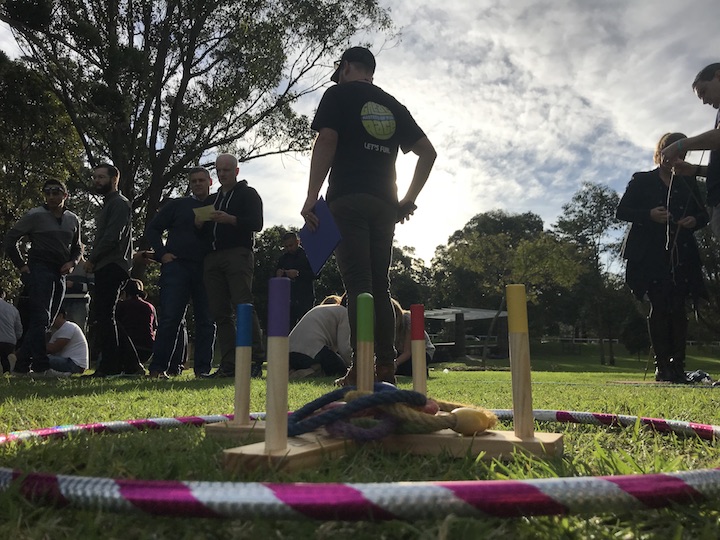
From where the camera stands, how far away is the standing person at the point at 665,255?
18.2 feet

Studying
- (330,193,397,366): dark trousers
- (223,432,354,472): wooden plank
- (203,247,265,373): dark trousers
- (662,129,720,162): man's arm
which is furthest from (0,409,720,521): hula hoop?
(203,247,265,373): dark trousers

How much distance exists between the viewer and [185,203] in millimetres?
6488

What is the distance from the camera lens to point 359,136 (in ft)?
12.4

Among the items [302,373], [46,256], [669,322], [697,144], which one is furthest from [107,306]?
[669,322]

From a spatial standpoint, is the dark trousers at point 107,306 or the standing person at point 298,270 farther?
the standing person at point 298,270

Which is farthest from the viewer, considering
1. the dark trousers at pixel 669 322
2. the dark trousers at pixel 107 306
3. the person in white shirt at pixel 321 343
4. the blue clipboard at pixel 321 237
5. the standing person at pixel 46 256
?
the person in white shirt at pixel 321 343

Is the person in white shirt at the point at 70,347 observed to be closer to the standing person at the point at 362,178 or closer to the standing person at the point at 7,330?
the standing person at the point at 7,330

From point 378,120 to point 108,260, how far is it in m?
3.51

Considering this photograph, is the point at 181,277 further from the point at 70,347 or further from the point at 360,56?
the point at 360,56

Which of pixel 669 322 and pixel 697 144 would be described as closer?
pixel 697 144

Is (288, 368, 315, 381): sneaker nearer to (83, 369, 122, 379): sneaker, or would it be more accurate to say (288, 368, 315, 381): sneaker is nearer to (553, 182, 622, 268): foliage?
(83, 369, 122, 379): sneaker

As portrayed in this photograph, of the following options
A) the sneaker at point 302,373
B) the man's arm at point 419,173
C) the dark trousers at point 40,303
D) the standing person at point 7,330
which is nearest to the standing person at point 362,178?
the man's arm at point 419,173

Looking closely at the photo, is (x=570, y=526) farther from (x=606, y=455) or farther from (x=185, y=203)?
(x=185, y=203)

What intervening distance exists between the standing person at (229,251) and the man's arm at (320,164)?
227 centimetres
